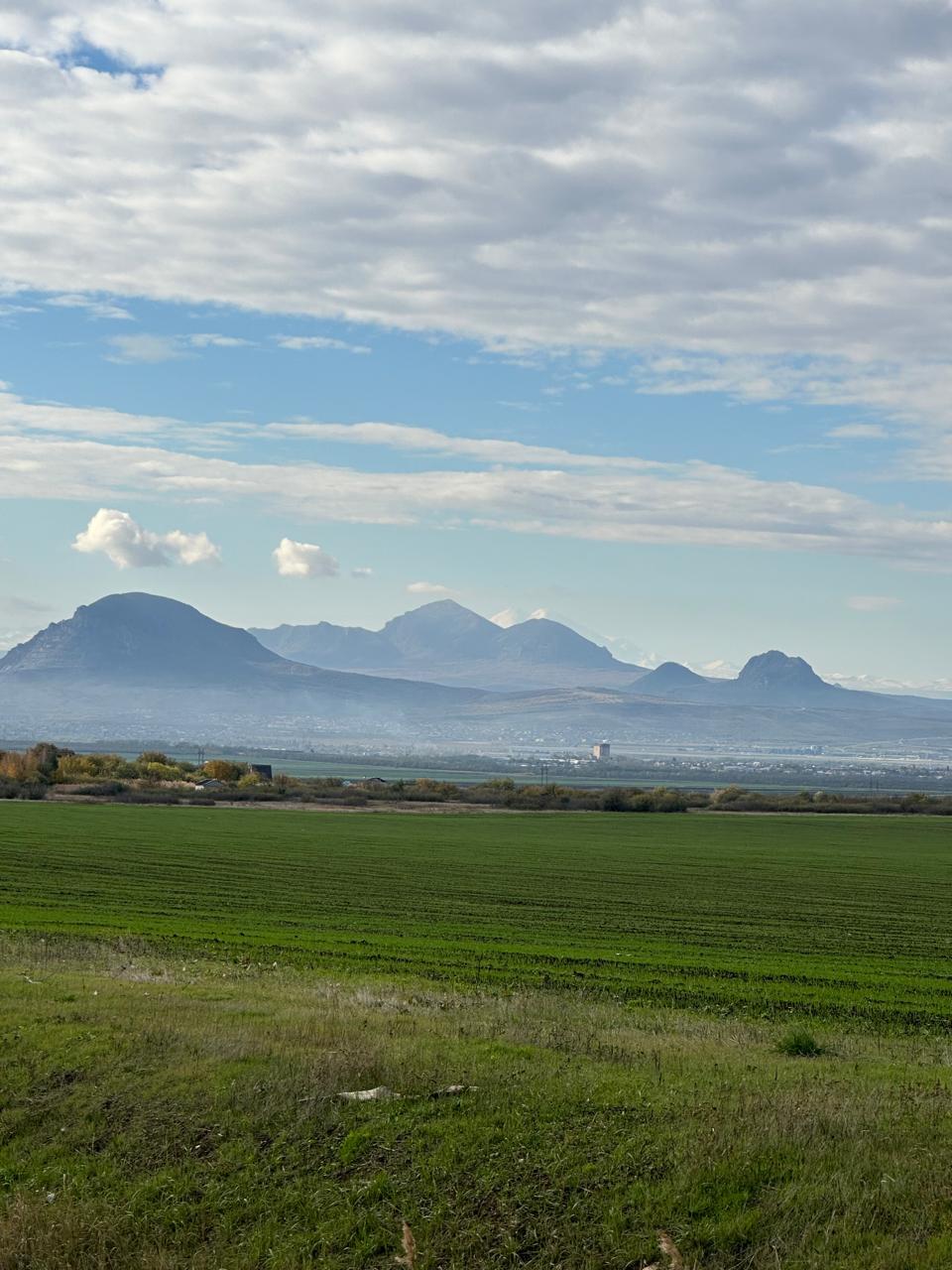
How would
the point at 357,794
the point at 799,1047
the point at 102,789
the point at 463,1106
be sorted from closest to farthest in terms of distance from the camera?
the point at 463,1106, the point at 799,1047, the point at 102,789, the point at 357,794

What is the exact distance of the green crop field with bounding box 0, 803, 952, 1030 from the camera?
96.3 ft

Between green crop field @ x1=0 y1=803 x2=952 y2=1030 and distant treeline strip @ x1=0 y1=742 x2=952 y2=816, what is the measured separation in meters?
39.1

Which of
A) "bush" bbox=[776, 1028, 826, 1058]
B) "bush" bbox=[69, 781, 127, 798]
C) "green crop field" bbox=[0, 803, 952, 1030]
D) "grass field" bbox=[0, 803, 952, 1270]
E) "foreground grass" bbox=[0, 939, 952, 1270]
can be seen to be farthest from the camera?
"bush" bbox=[69, 781, 127, 798]

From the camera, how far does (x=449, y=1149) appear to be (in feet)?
44.1

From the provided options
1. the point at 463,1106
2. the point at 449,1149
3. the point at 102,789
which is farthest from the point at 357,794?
the point at 449,1149

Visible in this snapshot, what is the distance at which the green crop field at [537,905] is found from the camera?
29.3m

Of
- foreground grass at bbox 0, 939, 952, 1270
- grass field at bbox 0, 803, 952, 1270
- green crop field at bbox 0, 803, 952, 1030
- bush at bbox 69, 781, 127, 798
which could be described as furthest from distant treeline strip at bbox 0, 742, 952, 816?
foreground grass at bbox 0, 939, 952, 1270

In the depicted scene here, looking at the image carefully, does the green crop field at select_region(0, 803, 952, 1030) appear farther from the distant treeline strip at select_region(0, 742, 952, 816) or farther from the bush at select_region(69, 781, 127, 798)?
the distant treeline strip at select_region(0, 742, 952, 816)

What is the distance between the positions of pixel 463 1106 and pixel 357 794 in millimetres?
130015

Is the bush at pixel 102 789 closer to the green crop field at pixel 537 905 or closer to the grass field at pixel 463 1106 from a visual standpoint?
the green crop field at pixel 537 905

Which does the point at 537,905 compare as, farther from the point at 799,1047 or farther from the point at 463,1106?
the point at 463,1106

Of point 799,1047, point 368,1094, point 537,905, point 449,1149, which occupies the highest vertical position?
point 368,1094

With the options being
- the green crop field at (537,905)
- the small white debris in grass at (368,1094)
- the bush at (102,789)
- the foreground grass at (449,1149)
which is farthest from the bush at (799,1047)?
the bush at (102,789)

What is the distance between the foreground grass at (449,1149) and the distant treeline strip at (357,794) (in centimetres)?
12009
